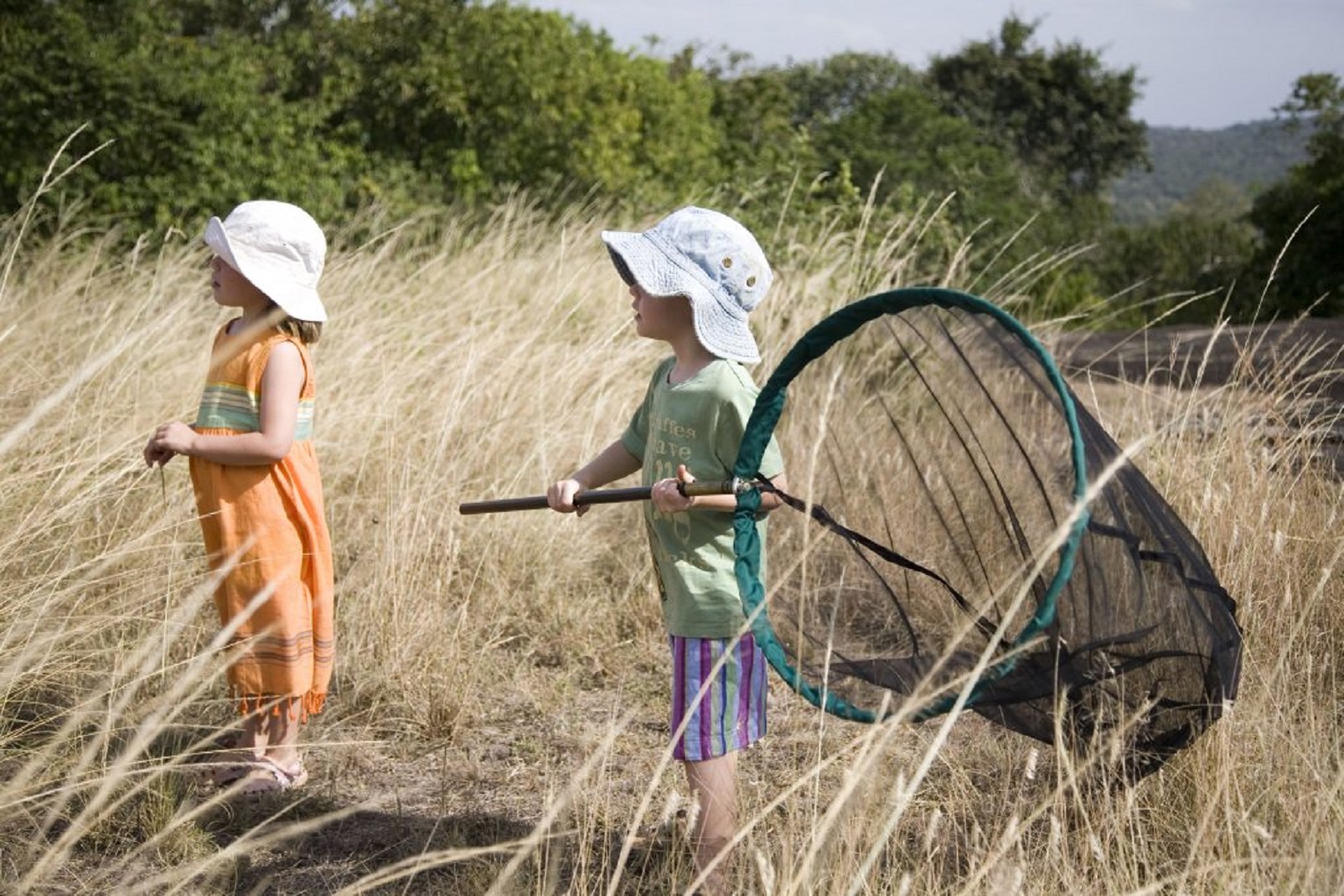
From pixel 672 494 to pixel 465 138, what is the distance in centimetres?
834

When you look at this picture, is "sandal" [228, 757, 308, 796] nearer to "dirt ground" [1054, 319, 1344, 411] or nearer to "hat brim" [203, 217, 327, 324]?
"hat brim" [203, 217, 327, 324]

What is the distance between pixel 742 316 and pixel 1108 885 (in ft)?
3.83

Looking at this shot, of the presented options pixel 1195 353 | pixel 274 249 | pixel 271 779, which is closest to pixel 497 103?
pixel 1195 353

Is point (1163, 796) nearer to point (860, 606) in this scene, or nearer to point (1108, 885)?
point (1108, 885)

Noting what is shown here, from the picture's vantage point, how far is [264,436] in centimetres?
295

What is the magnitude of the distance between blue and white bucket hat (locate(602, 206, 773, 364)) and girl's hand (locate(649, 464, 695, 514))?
0.97 ft

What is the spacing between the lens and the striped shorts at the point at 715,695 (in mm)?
2430

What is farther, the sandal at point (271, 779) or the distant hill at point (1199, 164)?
the distant hill at point (1199, 164)

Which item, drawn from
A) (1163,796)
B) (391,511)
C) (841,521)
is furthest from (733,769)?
(391,511)

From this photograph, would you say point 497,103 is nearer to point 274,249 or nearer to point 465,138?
point 465,138

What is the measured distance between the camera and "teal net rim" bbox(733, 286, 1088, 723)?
1908mm

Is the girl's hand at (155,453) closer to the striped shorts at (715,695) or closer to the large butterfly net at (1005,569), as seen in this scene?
the striped shorts at (715,695)

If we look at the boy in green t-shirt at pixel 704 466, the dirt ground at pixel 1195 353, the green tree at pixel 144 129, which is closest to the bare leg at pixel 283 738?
the boy in green t-shirt at pixel 704 466

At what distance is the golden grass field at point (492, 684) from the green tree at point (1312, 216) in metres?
6.15
